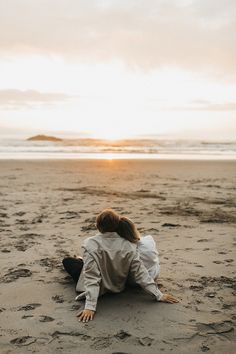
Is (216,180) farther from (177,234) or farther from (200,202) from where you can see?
(177,234)

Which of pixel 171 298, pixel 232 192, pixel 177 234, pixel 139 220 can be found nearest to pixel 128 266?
pixel 171 298

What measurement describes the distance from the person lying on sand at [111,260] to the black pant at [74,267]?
1.30ft

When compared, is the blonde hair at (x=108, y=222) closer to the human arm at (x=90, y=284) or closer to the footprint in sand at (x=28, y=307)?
the human arm at (x=90, y=284)

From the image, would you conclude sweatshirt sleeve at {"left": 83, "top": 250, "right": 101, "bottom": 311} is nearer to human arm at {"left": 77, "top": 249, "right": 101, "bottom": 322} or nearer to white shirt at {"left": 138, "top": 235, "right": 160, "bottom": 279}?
human arm at {"left": 77, "top": 249, "right": 101, "bottom": 322}

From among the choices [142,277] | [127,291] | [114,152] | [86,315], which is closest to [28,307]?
[86,315]

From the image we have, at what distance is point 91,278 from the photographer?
419 centimetres

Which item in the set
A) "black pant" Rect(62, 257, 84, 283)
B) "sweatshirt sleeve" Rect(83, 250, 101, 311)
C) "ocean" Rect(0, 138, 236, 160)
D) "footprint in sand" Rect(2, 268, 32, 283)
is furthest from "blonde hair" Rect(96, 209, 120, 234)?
"ocean" Rect(0, 138, 236, 160)

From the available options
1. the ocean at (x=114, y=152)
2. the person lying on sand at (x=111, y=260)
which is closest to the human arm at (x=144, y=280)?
the person lying on sand at (x=111, y=260)

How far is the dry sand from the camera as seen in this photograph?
11.7ft

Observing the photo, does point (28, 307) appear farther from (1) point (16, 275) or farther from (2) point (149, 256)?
(2) point (149, 256)

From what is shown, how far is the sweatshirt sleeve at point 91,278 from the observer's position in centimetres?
409

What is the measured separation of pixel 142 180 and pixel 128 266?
396 inches

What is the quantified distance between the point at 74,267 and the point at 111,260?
73 cm

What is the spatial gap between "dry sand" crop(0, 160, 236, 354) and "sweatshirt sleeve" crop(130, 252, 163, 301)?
0.44ft
